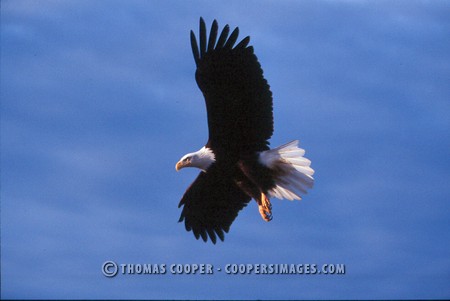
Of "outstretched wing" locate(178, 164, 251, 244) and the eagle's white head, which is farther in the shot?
"outstretched wing" locate(178, 164, 251, 244)

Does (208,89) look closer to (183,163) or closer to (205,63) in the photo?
(205,63)

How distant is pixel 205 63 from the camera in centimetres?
904

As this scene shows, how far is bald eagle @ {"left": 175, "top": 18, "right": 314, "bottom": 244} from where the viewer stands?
354 inches

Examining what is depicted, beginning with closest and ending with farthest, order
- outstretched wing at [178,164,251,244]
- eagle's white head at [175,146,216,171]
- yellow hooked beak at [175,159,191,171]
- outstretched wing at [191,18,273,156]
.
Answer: outstretched wing at [191,18,273,156], eagle's white head at [175,146,216,171], yellow hooked beak at [175,159,191,171], outstretched wing at [178,164,251,244]

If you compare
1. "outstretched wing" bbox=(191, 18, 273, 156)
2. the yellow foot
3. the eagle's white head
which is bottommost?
the yellow foot

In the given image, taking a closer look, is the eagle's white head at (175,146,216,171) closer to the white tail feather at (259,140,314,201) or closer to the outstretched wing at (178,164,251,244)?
the outstretched wing at (178,164,251,244)

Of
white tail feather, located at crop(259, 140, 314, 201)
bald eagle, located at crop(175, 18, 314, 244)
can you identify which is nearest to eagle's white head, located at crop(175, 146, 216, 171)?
bald eagle, located at crop(175, 18, 314, 244)

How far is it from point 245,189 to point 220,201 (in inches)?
24.9

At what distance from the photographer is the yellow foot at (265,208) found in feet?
31.6

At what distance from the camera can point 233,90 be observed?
9102 millimetres

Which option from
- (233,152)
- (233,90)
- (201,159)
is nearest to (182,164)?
(201,159)

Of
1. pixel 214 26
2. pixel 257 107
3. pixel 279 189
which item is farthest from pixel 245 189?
pixel 214 26

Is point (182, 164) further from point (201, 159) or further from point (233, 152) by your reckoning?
point (233, 152)

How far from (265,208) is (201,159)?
3.30ft
